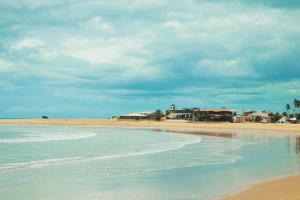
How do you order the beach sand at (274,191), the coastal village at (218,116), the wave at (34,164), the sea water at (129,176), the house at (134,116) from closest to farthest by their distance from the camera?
the beach sand at (274,191), the sea water at (129,176), the wave at (34,164), the coastal village at (218,116), the house at (134,116)

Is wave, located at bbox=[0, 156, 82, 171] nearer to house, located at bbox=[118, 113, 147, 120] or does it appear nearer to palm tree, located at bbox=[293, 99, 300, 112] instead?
palm tree, located at bbox=[293, 99, 300, 112]

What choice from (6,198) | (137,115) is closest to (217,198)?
(6,198)

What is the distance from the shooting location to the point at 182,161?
23391 millimetres

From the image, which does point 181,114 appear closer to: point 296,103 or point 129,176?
point 296,103

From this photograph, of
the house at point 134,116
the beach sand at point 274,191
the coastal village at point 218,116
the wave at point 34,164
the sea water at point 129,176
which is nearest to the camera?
the beach sand at point 274,191

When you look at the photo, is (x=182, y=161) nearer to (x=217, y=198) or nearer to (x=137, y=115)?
(x=217, y=198)

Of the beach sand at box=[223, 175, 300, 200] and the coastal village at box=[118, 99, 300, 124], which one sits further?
the coastal village at box=[118, 99, 300, 124]

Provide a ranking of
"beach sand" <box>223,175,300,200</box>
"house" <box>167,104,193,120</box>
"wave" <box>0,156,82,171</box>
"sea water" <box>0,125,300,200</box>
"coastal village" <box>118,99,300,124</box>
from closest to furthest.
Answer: "beach sand" <box>223,175,300,200</box>
"sea water" <box>0,125,300,200</box>
"wave" <box>0,156,82,171</box>
"coastal village" <box>118,99,300,124</box>
"house" <box>167,104,193,120</box>

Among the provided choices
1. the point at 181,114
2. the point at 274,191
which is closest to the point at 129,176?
the point at 274,191

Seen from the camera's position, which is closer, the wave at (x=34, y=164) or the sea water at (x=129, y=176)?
the sea water at (x=129, y=176)

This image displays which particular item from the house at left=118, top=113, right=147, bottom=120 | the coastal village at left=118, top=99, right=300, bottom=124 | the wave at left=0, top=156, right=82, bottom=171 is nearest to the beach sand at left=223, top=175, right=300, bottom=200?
the wave at left=0, top=156, right=82, bottom=171

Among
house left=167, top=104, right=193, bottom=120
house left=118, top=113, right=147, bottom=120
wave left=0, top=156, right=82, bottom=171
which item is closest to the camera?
wave left=0, top=156, right=82, bottom=171

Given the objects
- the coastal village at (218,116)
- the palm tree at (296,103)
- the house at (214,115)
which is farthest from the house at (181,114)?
the palm tree at (296,103)

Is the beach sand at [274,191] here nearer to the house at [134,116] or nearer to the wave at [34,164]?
the wave at [34,164]
